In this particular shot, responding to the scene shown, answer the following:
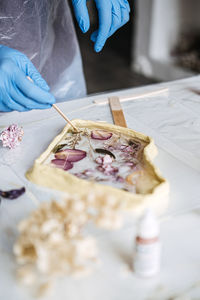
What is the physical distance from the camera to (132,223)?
67cm

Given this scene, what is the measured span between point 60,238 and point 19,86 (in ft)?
1.61

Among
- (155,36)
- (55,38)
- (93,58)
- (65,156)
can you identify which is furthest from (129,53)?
(65,156)

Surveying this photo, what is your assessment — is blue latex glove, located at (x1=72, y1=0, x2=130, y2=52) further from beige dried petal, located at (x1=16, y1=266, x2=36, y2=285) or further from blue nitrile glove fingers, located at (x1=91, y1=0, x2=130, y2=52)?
beige dried petal, located at (x1=16, y1=266, x2=36, y2=285)

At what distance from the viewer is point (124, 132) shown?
3.20ft

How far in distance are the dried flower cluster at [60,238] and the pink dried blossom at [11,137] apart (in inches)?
16.0

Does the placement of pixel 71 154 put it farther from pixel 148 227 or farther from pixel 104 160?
pixel 148 227

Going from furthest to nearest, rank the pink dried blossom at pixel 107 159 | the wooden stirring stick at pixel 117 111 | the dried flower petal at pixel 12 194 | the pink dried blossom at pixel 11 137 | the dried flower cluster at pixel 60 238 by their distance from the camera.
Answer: the wooden stirring stick at pixel 117 111 → the pink dried blossom at pixel 11 137 → the pink dried blossom at pixel 107 159 → the dried flower petal at pixel 12 194 → the dried flower cluster at pixel 60 238

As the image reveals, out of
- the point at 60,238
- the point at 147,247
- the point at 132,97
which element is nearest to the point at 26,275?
the point at 60,238

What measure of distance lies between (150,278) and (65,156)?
39 cm

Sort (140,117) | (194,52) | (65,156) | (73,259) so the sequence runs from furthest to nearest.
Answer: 1. (194,52)
2. (140,117)
3. (65,156)
4. (73,259)

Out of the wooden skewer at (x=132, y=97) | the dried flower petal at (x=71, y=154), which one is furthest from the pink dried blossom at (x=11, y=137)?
the wooden skewer at (x=132, y=97)

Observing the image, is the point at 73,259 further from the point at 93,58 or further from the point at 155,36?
the point at 93,58

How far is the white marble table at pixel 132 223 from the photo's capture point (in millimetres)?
542

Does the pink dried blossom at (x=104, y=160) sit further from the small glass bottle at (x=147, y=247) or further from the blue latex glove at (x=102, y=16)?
the blue latex glove at (x=102, y=16)
